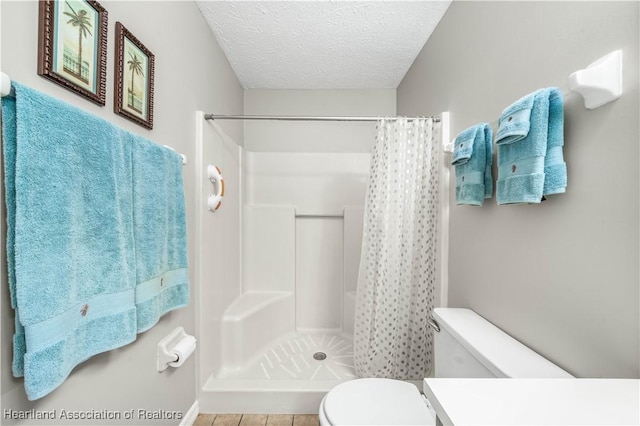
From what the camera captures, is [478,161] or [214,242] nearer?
[478,161]

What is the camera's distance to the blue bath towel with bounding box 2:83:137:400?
596mm

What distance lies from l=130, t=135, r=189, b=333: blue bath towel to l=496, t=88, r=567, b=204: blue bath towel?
1201mm

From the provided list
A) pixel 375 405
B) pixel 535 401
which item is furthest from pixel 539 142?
pixel 375 405

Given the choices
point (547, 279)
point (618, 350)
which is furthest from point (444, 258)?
point (618, 350)

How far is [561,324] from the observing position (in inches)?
32.9

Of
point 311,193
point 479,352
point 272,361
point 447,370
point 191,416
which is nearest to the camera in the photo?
point 479,352

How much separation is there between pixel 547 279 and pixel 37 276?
137 cm

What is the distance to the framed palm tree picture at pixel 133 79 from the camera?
0.96 meters

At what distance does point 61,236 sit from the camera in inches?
26.4

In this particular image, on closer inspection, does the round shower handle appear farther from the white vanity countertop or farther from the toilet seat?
the white vanity countertop

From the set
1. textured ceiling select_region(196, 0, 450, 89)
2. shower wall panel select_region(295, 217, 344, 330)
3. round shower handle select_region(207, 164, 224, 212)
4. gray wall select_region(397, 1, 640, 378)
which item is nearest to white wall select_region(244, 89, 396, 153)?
textured ceiling select_region(196, 0, 450, 89)

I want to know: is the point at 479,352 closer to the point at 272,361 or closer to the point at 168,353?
the point at 168,353

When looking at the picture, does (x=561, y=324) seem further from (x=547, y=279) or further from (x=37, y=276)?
(x=37, y=276)

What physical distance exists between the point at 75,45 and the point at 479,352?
152 centimetres
